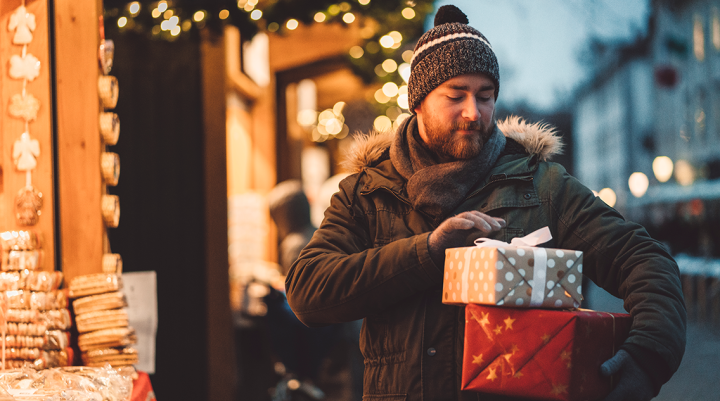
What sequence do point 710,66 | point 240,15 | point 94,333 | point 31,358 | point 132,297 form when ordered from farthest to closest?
point 710,66 < point 240,15 < point 132,297 < point 94,333 < point 31,358

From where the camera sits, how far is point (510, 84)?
5.71 metres

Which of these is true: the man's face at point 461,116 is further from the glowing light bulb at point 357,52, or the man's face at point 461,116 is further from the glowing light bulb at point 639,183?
the glowing light bulb at point 639,183

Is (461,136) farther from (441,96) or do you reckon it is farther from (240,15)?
(240,15)

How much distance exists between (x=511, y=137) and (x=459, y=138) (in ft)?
0.79

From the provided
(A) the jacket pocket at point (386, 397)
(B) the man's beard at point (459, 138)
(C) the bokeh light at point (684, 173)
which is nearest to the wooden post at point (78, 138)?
(A) the jacket pocket at point (386, 397)

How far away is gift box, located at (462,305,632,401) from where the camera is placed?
Result: 4.58 ft

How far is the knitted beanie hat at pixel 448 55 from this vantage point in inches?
71.2

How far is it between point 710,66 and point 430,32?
12212mm

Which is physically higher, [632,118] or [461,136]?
[632,118]

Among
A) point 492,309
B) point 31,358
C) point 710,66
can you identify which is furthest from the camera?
point 710,66

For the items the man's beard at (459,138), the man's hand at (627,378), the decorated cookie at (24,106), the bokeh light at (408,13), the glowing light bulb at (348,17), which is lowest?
the man's hand at (627,378)

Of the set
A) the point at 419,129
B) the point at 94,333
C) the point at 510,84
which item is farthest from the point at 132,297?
the point at 510,84

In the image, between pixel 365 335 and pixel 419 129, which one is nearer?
pixel 365 335

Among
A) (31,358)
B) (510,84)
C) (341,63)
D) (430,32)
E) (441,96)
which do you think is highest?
(341,63)
